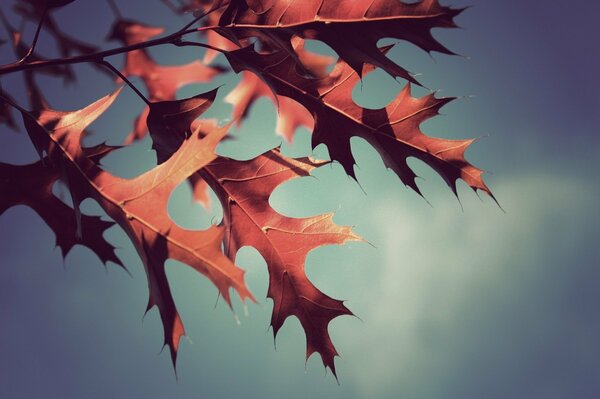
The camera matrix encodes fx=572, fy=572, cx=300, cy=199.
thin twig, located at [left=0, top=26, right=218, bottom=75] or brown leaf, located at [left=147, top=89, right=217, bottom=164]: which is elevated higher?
thin twig, located at [left=0, top=26, right=218, bottom=75]

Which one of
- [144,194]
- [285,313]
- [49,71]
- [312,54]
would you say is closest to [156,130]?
[144,194]

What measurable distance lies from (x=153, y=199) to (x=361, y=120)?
0.43m

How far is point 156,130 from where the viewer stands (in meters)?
1.07

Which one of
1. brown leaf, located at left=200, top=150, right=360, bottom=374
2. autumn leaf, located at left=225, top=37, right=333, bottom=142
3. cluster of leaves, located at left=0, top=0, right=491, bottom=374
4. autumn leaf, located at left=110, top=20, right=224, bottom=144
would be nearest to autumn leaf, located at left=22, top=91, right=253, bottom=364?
cluster of leaves, located at left=0, top=0, right=491, bottom=374

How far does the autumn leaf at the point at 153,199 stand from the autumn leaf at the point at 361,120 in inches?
10.1

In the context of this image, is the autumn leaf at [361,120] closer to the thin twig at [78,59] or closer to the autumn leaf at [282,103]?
the thin twig at [78,59]

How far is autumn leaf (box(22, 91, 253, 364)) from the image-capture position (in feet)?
2.74

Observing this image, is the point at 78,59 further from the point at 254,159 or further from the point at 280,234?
the point at 280,234

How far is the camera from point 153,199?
3.08 ft

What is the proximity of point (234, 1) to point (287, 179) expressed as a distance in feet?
1.13

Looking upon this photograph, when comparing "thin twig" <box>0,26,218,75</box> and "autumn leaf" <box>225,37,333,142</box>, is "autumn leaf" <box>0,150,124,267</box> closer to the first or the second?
"thin twig" <box>0,26,218,75</box>

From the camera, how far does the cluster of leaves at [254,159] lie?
904mm

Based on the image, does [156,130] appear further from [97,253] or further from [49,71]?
[49,71]

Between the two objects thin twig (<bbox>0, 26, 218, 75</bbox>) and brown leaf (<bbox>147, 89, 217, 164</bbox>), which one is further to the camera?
brown leaf (<bbox>147, 89, 217, 164</bbox>)
